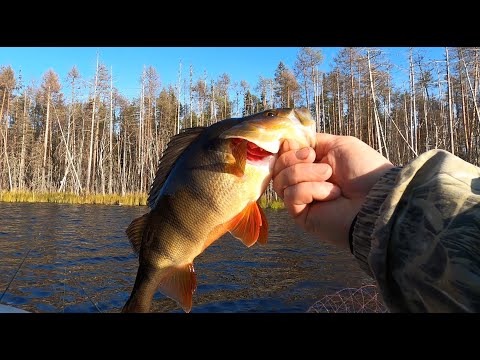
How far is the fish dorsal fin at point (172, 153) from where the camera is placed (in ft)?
8.34

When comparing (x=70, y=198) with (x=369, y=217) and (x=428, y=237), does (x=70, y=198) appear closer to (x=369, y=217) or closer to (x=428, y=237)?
(x=369, y=217)

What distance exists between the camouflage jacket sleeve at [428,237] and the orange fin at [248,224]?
0.78 m

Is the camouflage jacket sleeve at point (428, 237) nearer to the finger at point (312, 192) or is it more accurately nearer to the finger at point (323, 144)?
the finger at point (312, 192)

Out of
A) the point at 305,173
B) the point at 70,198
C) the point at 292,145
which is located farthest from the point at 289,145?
the point at 70,198

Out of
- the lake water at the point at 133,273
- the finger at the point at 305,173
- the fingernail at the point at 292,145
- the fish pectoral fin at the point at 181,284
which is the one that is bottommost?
the lake water at the point at 133,273

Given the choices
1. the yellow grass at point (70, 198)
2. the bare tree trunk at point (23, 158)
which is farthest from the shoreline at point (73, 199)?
the bare tree trunk at point (23, 158)

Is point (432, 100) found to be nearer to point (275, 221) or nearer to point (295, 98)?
point (295, 98)

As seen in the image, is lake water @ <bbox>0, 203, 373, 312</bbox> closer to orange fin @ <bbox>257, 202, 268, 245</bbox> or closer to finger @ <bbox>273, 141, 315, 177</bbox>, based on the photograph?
orange fin @ <bbox>257, 202, 268, 245</bbox>

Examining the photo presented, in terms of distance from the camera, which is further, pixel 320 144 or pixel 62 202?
pixel 62 202

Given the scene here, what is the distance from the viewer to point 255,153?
2.39 m

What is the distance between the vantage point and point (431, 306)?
4.27 ft

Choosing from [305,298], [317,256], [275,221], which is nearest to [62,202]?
[275,221]

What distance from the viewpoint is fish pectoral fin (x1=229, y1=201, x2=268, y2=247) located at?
7.77 feet
